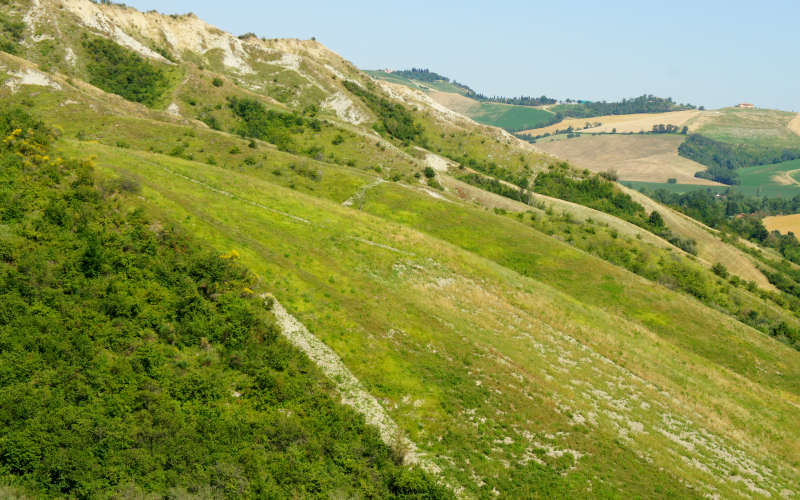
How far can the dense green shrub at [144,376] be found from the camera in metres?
19.8

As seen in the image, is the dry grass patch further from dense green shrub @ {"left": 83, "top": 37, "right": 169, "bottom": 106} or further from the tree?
dense green shrub @ {"left": 83, "top": 37, "right": 169, "bottom": 106}

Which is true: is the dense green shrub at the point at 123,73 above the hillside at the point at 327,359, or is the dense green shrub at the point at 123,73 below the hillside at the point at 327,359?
above

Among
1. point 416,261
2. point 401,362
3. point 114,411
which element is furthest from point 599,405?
point 114,411

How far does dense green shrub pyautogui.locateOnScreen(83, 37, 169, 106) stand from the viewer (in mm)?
140000

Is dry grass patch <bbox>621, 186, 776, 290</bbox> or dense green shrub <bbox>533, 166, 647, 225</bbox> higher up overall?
dense green shrub <bbox>533, 166, 647, 225</bbox>

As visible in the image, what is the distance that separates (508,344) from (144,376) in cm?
2822

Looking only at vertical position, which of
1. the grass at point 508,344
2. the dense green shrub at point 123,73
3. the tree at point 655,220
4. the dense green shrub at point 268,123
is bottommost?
the grass at point 508,344

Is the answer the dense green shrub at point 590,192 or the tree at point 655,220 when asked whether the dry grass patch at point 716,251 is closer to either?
the tree at point 655,220

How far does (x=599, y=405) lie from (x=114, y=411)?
3196 centimetres

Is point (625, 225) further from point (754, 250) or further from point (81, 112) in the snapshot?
point (81, 112)

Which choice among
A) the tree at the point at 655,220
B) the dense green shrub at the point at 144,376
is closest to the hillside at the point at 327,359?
the dense green shrub at the point at 144,376

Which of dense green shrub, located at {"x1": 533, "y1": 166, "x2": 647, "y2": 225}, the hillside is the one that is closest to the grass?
the hillside

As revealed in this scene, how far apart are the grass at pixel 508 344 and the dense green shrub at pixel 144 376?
15.3 ft

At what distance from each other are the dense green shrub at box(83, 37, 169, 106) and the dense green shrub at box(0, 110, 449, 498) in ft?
409
